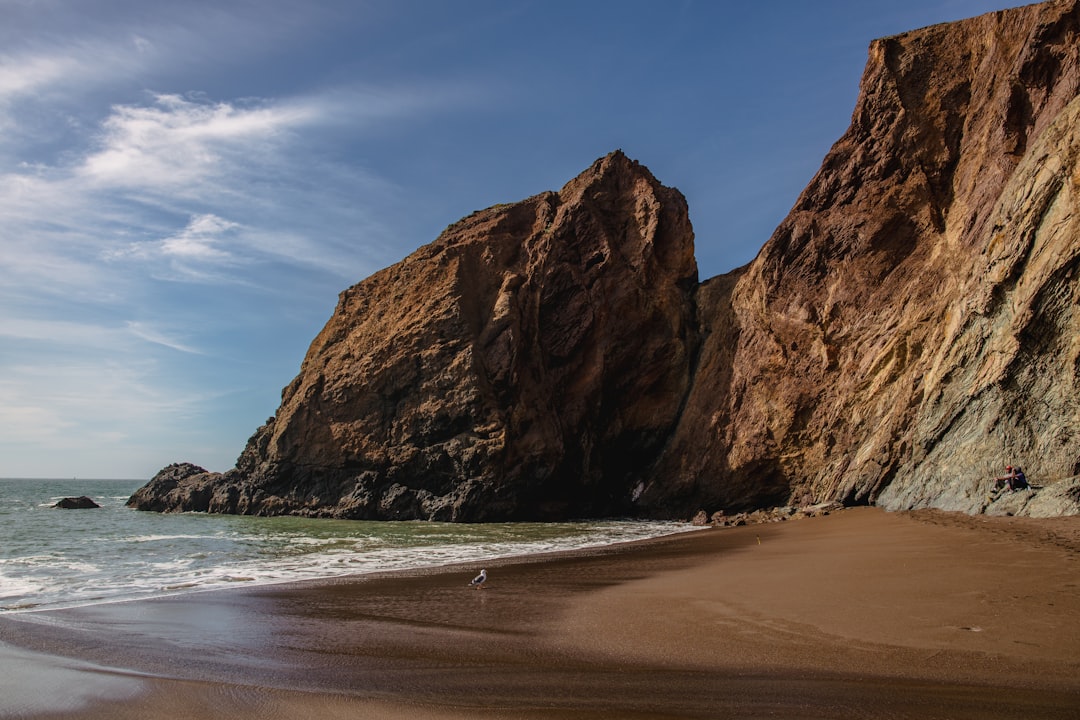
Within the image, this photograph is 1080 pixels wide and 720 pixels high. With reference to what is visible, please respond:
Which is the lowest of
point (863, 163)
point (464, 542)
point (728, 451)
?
point (464, 542)

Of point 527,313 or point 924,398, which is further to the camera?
point 527,313

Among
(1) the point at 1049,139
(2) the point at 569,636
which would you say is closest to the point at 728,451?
(1) the point at 1049,139

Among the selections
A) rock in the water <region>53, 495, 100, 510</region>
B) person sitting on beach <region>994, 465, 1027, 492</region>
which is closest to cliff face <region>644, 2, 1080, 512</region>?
person sitting on beach <region>994, 465, 1027, 492</region>

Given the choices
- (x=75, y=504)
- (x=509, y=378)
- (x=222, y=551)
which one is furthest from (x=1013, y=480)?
(x=75, y=504)

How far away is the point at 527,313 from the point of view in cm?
3541

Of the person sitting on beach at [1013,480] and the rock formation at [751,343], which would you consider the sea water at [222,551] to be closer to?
the rock formation at [751,343]

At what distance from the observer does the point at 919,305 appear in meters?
22.2

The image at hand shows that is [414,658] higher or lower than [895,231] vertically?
lower

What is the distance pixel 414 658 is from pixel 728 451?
23883mm

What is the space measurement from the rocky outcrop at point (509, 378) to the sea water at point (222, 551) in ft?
17.5

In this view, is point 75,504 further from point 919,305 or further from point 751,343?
point 919,305

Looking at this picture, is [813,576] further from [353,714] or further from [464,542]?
[464,542]

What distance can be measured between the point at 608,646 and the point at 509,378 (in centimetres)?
2685

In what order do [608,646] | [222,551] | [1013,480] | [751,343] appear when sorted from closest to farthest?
[608,646] < [1013,480] < [222,551] < [751,343]
